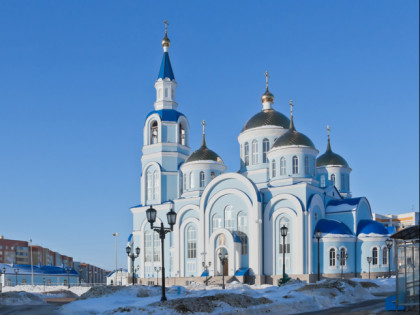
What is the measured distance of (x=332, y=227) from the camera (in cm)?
4003

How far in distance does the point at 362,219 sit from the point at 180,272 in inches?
590

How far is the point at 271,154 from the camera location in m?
42.5

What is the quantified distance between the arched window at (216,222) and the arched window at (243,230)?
1.80 m

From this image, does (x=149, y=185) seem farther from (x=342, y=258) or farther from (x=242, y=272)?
(x=342, y=258)

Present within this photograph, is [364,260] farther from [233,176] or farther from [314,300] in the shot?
[314,300]

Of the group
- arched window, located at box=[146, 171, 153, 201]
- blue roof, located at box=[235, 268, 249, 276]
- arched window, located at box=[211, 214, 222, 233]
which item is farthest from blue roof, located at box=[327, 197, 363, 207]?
→ arched window, located at box=[146, 171, 153, 201]

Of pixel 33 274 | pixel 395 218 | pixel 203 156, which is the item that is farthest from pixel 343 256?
pixel 395 218

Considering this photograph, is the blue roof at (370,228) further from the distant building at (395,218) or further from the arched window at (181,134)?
the distant building at (395,218)

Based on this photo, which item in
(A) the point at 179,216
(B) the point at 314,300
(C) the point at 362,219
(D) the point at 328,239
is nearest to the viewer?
(B) the point at 314,300

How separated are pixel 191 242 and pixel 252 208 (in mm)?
6713

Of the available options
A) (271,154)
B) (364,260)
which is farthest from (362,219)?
(271,154)

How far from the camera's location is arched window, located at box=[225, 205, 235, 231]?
42.6 metres

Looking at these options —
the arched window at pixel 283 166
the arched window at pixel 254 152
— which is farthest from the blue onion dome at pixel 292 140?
the arched window at pixel 254 152

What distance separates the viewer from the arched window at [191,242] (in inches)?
1748
